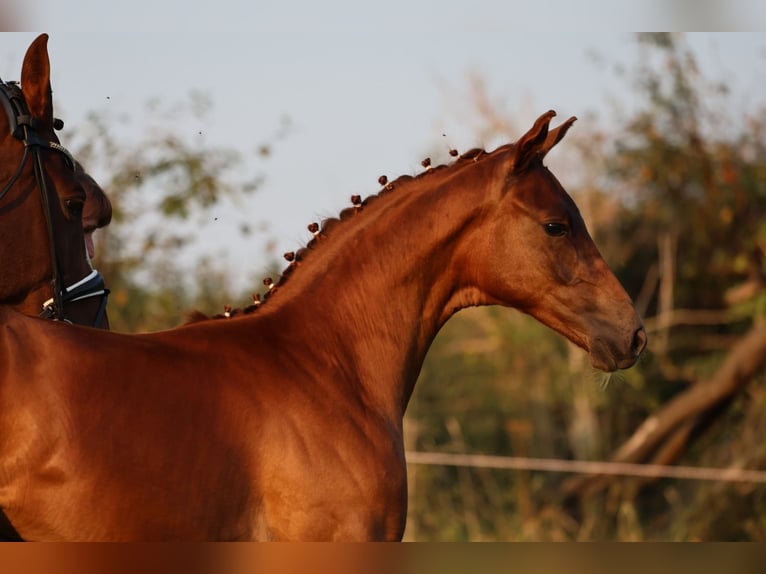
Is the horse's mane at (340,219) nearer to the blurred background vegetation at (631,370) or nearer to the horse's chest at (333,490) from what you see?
the horse's chest at (333,490)

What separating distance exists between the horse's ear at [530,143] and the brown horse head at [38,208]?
1.59 m

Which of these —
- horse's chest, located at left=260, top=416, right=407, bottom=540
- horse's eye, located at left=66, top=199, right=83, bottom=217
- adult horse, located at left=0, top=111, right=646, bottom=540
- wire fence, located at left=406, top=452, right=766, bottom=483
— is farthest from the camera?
wire fence, located at left=406, top=452, right=766, bottom=483

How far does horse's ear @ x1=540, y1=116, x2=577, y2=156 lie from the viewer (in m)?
4.07

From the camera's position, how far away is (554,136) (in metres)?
4.10

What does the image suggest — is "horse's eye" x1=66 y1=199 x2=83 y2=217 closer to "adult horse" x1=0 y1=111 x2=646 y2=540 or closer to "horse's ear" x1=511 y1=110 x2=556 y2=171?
"adult horse" x1=0 y1=111 x2=646 y2=540

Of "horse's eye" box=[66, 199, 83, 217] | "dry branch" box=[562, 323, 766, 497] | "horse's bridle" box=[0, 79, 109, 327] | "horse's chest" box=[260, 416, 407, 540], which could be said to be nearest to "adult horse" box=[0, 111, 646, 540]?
"horse's chest" box=[260, 416, 407, 540]

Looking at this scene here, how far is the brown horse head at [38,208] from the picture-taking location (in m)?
3.89

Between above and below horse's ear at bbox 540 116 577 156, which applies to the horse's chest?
below

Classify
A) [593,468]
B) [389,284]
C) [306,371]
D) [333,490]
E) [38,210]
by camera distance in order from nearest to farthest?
[333,490]
[306,371]
[38,210]
[389,284]
[593,468]

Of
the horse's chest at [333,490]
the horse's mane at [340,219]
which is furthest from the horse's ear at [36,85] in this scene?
the horse's chest at [333,490]

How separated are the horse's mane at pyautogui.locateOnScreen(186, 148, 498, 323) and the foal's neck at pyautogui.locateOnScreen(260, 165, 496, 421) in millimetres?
18

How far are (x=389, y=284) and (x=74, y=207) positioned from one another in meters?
1.19

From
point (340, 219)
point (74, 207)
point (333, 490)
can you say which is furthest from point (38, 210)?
point (333, 490)

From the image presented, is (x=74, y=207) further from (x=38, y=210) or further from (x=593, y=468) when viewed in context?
(x=593, y=468)
